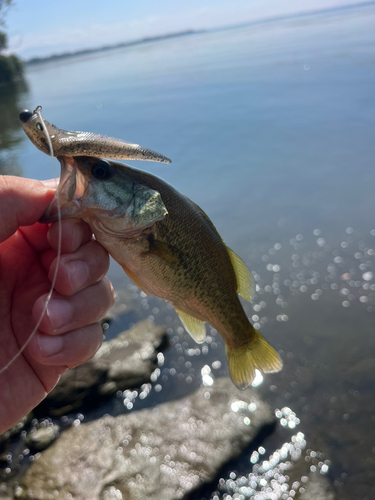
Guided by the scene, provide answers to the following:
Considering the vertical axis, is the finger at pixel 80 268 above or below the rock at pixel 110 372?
above

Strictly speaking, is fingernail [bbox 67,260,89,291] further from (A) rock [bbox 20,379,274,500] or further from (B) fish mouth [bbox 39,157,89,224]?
(A) rock [bbox 20,379,274,500]

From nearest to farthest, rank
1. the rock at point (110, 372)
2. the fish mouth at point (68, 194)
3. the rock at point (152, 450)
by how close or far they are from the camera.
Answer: the fish mouth at point (68, 194), the rock at point (152, 450), the rock at point (110, 372)

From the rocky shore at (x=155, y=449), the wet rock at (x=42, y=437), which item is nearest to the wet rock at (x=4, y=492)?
the rocky shore at (x=155, y=449)

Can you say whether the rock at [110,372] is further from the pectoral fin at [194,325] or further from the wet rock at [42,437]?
the pectoral fin at [194,325]

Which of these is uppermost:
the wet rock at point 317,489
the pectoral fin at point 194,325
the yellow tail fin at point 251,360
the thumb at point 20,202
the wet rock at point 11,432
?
the thumb at point 20,202

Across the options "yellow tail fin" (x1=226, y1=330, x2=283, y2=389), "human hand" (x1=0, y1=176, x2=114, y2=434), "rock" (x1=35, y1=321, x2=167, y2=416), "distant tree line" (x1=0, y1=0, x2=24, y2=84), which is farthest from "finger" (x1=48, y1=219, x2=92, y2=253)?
"distant tree line" (x1=0, y1=0, x2=24, y2=84)

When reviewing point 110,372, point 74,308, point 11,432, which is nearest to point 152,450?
point 110,372

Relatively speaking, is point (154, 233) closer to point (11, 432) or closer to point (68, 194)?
point (68, 194)

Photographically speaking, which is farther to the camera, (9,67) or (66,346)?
(9,67)

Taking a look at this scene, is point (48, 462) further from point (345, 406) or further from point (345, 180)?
point (345, 180)
